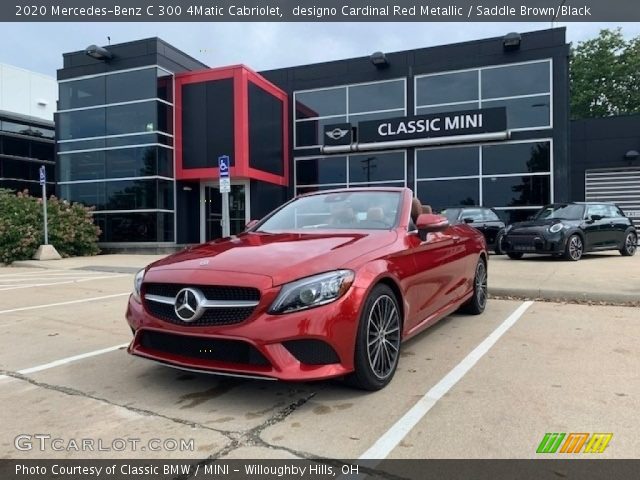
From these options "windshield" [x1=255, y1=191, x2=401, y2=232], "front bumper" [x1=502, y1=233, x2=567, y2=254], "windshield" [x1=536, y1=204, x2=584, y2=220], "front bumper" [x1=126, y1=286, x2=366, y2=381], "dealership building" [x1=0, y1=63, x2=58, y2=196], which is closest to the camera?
"front bumper" [x1=126, y1=286, x2=366, y2=381]

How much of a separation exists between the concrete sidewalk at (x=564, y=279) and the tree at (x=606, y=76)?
107ft

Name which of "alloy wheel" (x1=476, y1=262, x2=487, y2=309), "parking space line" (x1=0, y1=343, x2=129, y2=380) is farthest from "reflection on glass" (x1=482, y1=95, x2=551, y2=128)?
"parking space line" (x1=0, y1=343, x2=129, y2=380)

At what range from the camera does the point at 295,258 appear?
3.56 m

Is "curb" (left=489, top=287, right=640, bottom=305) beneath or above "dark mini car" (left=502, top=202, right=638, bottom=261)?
beneath

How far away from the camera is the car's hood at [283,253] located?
3432 mm

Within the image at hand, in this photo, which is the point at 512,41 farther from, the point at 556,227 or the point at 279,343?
the point at 279,343

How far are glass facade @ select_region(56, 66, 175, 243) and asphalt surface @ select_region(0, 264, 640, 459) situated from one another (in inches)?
490

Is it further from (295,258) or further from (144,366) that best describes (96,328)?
(295,258)

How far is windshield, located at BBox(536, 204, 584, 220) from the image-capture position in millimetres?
12734

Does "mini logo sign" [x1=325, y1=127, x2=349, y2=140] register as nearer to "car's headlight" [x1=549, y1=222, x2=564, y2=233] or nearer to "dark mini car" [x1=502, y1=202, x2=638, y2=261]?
"dark mini car" [x1=502, y1=202, x2=638, y2=261]

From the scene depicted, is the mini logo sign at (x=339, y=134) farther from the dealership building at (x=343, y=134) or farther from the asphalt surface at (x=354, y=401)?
the asphalt surface at (x=354, y=401)

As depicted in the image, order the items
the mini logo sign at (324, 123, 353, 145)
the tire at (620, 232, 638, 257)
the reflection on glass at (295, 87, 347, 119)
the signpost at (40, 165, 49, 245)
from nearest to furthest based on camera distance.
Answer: the tire at (620, 232, 638, 257)
the signpost at (40, 165, 49, 245)
the mini logo sign at (324, 123, 353, 145)
the reflection on glass at (295, 87, 347, 119)

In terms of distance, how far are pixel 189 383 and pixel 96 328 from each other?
2.64 meters


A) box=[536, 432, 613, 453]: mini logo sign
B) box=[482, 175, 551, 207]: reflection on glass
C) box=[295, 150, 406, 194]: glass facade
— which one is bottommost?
box=[536, 432, 613, 453]: mini logo sign
